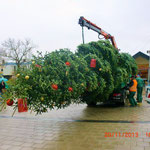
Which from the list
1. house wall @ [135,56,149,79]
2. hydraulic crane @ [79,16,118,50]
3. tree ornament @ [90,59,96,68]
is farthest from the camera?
house wall @ [135,56,149,79]

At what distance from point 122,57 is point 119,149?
511 centimetres

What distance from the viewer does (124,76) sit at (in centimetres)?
801

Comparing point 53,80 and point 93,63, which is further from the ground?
point 93,63

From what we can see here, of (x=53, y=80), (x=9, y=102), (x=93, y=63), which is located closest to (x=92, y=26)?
(x=93, y=63)

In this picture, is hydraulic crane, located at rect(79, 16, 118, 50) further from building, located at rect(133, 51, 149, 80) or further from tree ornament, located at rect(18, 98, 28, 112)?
building, located at rect(133, 51, 149, 80)

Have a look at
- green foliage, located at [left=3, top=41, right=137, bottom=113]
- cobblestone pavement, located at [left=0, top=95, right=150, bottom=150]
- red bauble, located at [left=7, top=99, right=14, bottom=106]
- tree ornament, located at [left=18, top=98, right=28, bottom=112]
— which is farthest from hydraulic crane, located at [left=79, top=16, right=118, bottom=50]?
red bauble, located at [left=7, top=99, right=14, bottom=106]

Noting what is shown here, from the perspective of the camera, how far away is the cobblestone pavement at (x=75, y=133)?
13.6 ft

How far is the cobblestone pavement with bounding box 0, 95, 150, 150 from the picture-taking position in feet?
13.6

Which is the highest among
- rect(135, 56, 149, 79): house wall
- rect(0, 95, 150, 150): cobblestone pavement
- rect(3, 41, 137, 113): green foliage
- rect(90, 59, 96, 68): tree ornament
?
rect(135, 56, 149, 79): house wall

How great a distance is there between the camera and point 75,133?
5.09 meters

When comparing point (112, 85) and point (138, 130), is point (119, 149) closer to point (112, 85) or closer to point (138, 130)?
point (138, 130)

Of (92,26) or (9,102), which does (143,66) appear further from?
(9,102)

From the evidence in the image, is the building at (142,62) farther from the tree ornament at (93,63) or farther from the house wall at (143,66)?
the tree ornament at (93,63)

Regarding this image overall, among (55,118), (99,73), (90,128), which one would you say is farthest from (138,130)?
(55,118)
